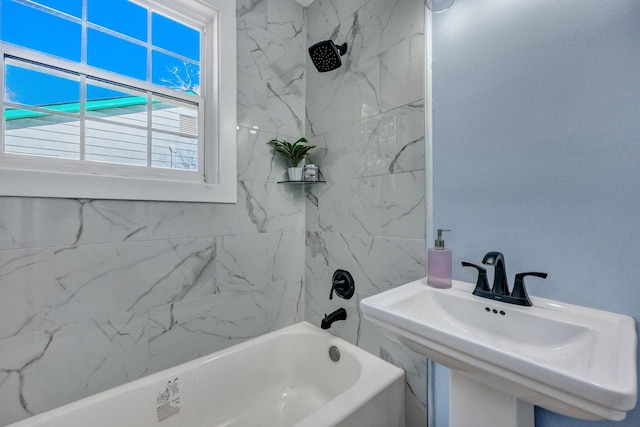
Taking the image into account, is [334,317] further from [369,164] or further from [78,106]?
[78,106]

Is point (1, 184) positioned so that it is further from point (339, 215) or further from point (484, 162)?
point (484, 162)

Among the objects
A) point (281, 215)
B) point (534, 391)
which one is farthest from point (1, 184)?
point (534, 391)

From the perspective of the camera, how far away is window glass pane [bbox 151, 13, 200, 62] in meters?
1.44

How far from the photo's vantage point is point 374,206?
142 centimetres

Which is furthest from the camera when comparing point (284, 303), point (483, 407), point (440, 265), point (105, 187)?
point (284, 303)

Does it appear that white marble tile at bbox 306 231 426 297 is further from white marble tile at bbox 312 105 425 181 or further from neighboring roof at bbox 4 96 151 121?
neighboring roof at bbox 4 96 151 121

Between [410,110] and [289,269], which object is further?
[289,269]

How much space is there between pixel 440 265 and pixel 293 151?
1092 millimetres

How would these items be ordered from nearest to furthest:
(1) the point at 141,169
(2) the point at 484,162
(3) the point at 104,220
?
(2) the point at 484,162 → (3) the point at 104,220 → (1) the point at 141,169

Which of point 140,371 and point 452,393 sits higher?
point 452,393

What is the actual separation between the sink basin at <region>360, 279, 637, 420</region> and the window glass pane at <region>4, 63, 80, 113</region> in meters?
1.55

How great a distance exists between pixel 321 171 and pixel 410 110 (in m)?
0.67

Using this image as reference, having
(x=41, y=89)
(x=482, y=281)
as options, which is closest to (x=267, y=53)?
(x=41, y=89)

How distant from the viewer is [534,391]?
563 mm
